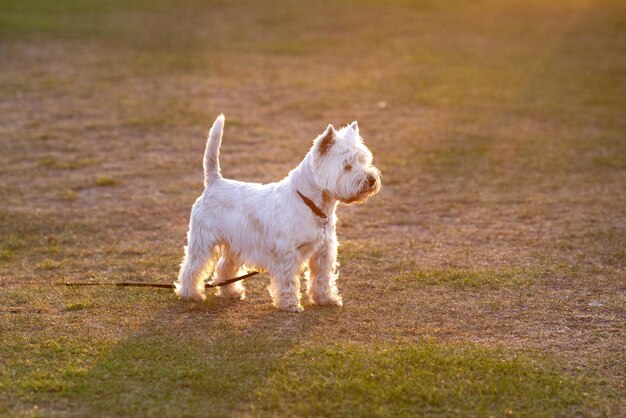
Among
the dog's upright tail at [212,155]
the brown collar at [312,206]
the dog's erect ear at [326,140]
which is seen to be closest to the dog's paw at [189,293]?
the dog's upright tail at [212,155]

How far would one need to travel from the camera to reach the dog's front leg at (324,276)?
773cm

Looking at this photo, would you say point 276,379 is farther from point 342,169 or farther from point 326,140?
point 326,140

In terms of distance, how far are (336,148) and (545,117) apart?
11.0 m

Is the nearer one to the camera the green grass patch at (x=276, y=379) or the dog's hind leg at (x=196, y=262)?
the green grass patch at (x=276, y=379)

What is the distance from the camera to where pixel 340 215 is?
1161cm

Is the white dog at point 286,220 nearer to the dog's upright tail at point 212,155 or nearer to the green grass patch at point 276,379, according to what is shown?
the dog's upright tail at point 212,155

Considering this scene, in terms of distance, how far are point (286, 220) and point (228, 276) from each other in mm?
1078

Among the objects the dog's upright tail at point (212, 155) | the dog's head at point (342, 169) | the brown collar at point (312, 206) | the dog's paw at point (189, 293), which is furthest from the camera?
the dog's paw at point (189, 293)

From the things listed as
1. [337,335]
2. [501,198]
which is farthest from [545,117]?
[337,335]

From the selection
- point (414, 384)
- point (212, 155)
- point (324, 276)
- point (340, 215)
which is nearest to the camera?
point (414, 384)

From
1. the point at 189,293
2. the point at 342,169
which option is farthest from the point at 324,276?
the point at 189,293

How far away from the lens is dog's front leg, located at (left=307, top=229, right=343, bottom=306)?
7.73 metres

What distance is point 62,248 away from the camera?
32.8 ft

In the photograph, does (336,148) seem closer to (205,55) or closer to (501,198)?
(501,198)
